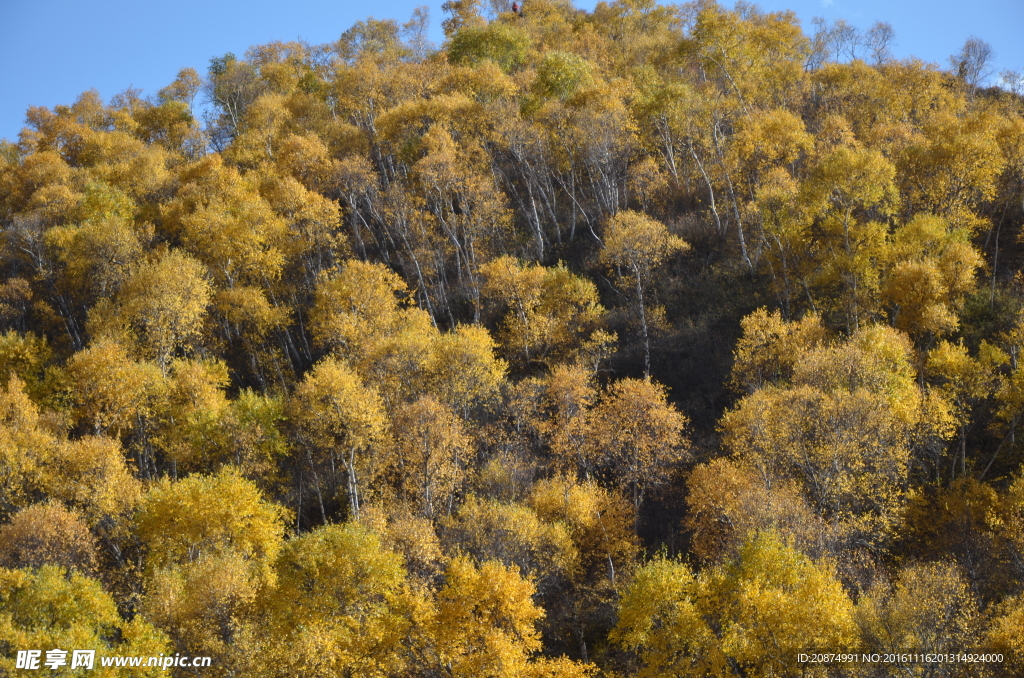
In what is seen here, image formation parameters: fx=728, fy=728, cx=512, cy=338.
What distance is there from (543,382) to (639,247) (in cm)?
1495

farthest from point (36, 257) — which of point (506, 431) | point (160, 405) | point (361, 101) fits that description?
point (506, 431)

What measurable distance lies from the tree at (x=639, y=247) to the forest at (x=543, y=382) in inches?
11.3

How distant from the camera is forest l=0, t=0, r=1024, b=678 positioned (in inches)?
1277

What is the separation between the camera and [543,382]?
166 ft

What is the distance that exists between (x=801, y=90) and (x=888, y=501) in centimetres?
5207

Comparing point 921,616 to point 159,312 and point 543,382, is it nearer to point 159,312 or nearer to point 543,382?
point 543,382

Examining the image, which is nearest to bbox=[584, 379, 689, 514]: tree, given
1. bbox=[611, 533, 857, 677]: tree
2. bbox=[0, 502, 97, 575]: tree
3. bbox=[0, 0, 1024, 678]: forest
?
bbox=[0, 0, 1024, 678]: forest

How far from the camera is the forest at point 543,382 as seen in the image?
32438mm

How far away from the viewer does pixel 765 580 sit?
3061 centimetres

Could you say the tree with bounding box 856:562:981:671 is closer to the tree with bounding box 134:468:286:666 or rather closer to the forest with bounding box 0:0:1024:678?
the forest with bounding box 0:0:1024:678

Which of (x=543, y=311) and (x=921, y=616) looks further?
(x=543, y=311)

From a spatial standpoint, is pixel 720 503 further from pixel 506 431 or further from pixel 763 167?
pixel 763 167

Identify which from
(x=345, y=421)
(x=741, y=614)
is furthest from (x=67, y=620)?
(x=741, y=614)

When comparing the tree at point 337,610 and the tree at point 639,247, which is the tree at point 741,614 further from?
the tree at point 639,247
